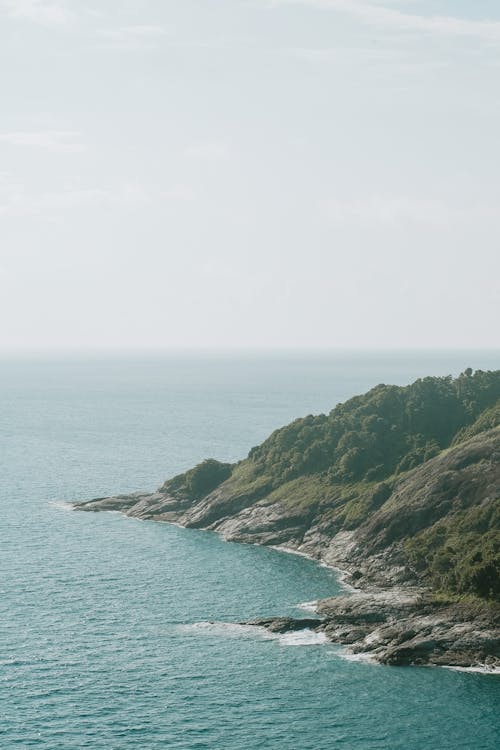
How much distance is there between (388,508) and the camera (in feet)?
471

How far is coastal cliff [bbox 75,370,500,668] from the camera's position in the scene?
356 ft

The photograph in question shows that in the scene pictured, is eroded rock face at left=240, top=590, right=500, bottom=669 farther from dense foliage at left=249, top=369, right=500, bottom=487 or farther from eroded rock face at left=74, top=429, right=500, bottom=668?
dense foliage at left=249, top=369, right=500, bottom=487

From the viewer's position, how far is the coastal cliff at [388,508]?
356ft

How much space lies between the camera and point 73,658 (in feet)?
330

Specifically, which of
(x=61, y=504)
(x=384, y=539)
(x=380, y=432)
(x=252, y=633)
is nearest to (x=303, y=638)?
(x=252, y=633)

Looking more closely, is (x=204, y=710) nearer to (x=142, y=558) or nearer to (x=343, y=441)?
(x=142, y=558)

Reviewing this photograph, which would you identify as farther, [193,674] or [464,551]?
[464,551]

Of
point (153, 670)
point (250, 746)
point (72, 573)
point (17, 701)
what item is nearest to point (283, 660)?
point (153, 670)

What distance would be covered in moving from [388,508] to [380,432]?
95.8ft

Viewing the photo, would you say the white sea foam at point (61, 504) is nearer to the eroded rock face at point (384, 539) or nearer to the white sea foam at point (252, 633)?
the eroded rock face at point (384, 539)

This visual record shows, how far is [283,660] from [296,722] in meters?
14.8

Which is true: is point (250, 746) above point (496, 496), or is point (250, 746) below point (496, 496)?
below

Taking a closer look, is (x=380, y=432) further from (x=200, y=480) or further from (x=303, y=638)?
(x=303, y=638)

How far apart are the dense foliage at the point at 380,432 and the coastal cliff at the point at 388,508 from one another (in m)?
0.23
